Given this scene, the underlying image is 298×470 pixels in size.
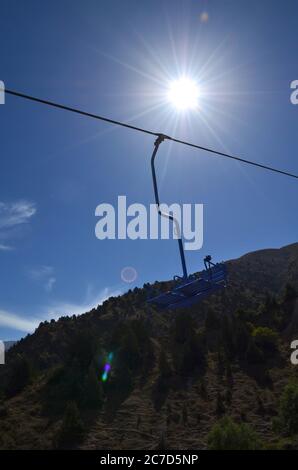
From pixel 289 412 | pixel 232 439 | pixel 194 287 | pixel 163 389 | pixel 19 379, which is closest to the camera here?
pixel 194 287

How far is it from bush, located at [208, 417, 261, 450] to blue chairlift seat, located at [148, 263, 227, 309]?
755 cm

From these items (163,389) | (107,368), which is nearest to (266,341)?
(163,389)

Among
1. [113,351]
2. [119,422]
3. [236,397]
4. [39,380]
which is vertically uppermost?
[113,351]

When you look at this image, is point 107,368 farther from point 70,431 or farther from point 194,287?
point 194,287

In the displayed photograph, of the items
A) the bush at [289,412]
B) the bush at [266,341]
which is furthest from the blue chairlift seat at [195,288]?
the bush at [266,341]

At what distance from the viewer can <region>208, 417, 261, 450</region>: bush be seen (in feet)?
56.2

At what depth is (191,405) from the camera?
30203 mm

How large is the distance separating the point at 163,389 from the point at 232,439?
16747mm

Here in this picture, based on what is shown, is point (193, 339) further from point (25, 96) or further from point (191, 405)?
point (25, 96)

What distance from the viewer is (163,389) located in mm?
33344

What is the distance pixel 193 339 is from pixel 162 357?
3.91m

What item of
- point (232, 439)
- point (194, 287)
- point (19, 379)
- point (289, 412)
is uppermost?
point (19, 379)

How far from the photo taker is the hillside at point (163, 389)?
24.5 m
